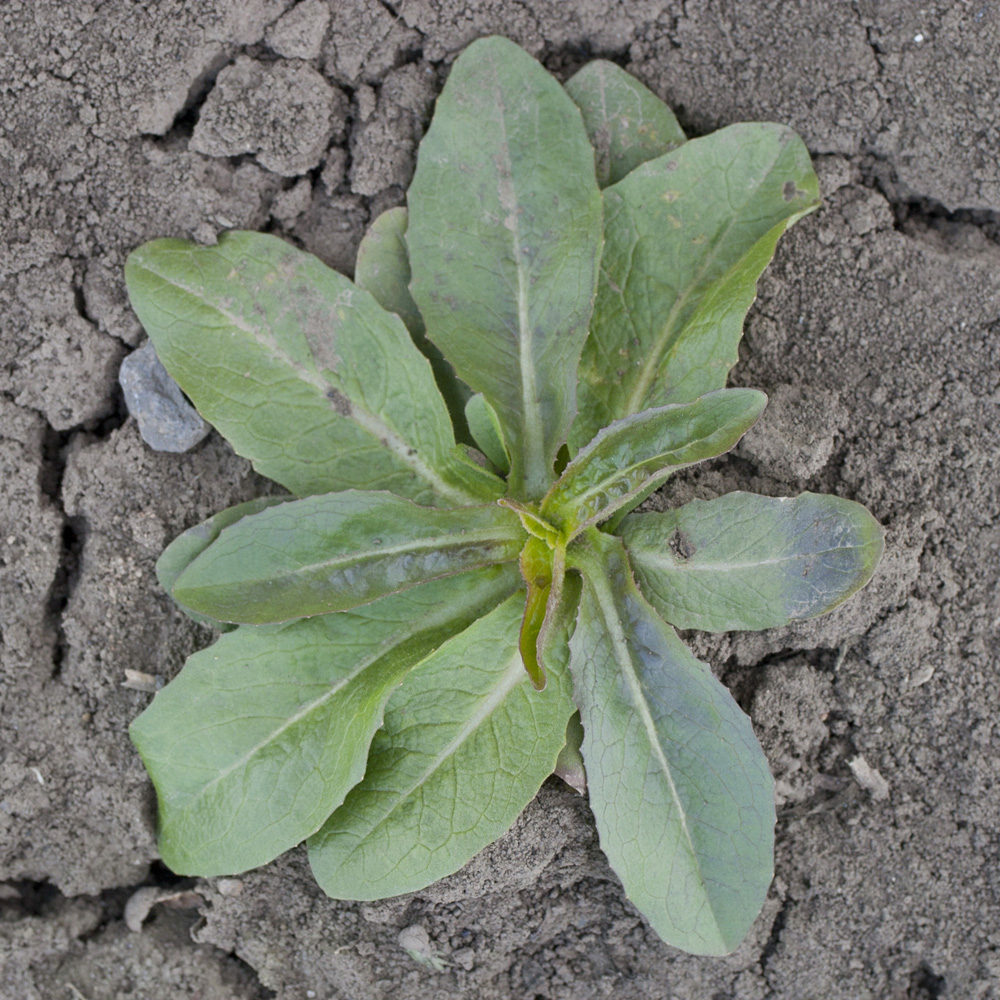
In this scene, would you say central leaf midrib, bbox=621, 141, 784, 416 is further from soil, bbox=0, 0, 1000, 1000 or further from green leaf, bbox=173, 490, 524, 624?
green leaf, bbox=173, 490, 524, 624

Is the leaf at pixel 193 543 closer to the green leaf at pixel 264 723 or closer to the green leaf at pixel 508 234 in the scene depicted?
the green leaf at pixel 264 723

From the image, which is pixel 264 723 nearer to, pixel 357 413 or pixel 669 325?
pixel 357 413

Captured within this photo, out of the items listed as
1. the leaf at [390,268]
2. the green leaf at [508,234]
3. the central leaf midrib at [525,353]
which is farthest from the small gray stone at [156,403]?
the central leaf midrib at [525,353]

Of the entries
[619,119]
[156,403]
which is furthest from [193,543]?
[619,119]

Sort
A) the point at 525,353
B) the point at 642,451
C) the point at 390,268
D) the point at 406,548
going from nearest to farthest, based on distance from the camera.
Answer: the point at 642,451 < the point at 406,548 < the point at 525,353 < the point at 390,268

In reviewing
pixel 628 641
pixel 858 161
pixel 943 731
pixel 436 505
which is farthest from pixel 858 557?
pixel 858 161

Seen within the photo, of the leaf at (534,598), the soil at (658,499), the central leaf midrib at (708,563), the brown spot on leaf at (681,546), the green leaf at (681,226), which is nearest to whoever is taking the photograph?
the leaf at (534,598)

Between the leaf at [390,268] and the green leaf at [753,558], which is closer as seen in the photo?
the green leaf at [753,558]
